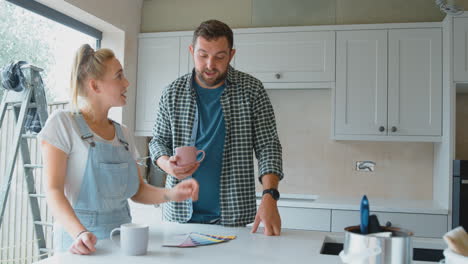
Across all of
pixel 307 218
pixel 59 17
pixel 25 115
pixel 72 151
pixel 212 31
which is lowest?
pixel 307 218

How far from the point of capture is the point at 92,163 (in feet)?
5.15

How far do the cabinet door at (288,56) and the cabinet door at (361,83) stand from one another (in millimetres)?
97

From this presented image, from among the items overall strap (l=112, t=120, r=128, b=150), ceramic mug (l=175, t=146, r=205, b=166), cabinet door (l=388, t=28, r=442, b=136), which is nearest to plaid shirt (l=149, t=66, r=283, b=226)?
overall strap (l=112, t=120, r=128, b=150)

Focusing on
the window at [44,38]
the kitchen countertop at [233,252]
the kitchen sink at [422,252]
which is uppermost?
the window at [44,38]

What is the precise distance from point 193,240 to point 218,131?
0.58 m

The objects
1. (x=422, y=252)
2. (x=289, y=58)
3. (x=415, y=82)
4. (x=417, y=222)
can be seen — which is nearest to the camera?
(x=422, y=252)

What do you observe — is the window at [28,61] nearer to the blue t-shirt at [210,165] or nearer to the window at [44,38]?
the window at [44,38]

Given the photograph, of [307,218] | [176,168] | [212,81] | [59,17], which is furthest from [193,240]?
[59,17]

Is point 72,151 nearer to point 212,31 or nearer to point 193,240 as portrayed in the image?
point 193,240

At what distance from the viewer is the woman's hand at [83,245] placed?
127 cm

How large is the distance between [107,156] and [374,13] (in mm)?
2672

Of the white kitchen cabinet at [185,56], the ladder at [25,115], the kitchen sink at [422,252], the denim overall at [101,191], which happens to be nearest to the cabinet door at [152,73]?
the white kitchen cabinet at [185,56]


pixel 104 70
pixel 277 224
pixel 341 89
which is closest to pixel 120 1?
pixel 341 89

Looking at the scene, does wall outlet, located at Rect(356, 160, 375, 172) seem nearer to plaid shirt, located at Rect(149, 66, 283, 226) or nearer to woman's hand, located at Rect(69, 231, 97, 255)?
plaid shirt, located at Rect(149, 66, 283, 226)
